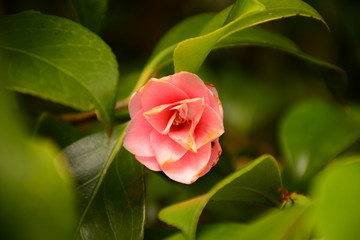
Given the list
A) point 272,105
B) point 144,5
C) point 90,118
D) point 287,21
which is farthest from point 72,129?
point 144,5

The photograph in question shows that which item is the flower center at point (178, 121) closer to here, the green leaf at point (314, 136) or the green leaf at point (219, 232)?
the green leaf at point (219, 232)

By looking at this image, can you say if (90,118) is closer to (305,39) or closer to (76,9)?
(76,9)

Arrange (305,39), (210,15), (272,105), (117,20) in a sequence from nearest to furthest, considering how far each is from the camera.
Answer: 1. (210,15)
2. (272,105)
3. (117,20)
4. (305,39)

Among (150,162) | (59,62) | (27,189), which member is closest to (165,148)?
(150,162)

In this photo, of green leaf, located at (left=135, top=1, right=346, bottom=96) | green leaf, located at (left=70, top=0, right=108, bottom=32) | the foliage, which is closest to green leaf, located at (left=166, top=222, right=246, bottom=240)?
the foliage

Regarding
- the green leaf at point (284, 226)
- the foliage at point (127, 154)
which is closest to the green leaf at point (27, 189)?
the foliage at point (127, 154)

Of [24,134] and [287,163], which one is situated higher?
[24,134]

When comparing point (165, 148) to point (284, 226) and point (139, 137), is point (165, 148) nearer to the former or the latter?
point (139, 137)
